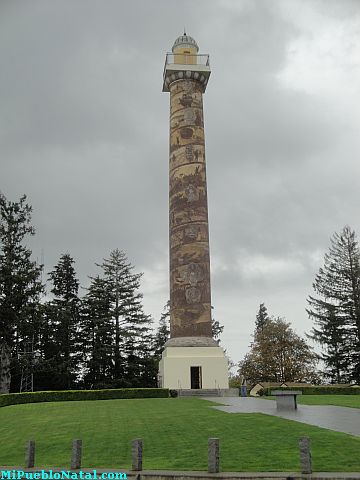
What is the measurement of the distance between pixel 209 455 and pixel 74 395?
19.8 metres

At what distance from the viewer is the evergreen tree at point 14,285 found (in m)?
33.3

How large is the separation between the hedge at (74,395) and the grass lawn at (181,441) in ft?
33.5

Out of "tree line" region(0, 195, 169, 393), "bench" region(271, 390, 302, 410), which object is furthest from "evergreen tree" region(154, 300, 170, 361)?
"bench" region(271, 390, 302, 410)

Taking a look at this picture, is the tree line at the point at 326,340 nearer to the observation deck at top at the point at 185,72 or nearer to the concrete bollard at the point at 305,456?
the observation deck at top at the point at 185,72

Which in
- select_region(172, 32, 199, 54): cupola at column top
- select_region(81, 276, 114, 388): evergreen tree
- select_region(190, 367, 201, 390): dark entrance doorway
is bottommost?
select_region(190, 367, 201, 390): dark entrance doorway

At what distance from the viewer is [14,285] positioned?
112 ft

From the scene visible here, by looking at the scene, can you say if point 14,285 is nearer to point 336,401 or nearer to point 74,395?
point 74,395

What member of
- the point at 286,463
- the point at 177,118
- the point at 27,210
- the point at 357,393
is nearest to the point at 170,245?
the point at 177,118

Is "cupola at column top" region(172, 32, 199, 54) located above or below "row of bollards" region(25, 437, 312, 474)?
above

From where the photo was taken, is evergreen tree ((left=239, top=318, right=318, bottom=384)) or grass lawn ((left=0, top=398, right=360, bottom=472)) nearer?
grass lawn ((left=0, top=398, right=360, bottom=472))

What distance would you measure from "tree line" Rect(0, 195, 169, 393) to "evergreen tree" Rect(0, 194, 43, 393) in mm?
60

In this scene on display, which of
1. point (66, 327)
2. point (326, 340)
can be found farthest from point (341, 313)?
point (66, 327)

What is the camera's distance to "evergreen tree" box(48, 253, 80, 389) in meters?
41.3

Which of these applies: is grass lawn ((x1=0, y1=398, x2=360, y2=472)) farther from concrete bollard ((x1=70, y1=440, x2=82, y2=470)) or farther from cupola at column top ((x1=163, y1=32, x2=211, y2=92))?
cupola at column top ((x1=163, y1=32, x2=211, y2=92))
